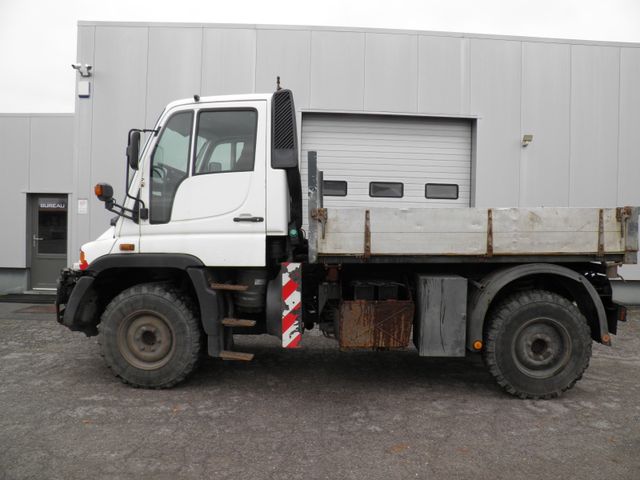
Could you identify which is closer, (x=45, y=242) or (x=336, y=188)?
(x=336, y=188)

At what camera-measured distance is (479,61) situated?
866 centimetres

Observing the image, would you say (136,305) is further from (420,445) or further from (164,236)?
(420,445)

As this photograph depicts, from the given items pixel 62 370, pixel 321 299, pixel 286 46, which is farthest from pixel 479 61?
pixel 62 370

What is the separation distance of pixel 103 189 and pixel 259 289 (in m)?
1.74

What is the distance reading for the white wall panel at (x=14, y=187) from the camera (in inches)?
419

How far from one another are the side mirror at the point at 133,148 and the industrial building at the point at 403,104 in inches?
184

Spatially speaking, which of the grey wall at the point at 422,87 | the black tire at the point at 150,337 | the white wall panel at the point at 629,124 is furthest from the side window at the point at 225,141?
the white wall panel at the point at 629,124

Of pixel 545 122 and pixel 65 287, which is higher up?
pixel 545 122

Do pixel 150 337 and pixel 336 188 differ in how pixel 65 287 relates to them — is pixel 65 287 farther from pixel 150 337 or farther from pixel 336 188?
pixel 336 188

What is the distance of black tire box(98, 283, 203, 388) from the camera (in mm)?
4352

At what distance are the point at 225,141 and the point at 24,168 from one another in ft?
29.3

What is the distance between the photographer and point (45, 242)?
36.2ft

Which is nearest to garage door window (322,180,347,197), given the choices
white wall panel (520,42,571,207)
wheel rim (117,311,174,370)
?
white wall panel (520,42,571,207)

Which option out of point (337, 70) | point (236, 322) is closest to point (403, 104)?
point (337, 70)
